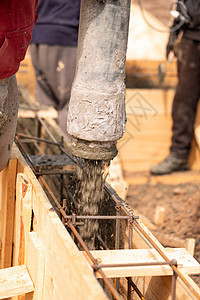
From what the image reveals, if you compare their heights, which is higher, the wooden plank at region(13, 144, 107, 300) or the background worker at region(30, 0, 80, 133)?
the background worker at region(30, 0, 80, 133)

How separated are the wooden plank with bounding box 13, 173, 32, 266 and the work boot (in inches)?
115

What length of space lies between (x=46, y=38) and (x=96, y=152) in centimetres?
225

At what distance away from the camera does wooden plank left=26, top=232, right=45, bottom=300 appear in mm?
2201

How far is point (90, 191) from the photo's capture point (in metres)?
2.62

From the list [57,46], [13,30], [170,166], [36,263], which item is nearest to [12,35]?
[13,30]

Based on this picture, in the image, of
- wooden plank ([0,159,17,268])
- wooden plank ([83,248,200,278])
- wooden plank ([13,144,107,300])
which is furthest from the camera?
wooden plank ([0,159,17,268])

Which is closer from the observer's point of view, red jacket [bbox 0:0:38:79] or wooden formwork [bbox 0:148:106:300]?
wooden formwork [bbox 0:148:106:300]

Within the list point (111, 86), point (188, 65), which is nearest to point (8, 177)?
point (111, 86)

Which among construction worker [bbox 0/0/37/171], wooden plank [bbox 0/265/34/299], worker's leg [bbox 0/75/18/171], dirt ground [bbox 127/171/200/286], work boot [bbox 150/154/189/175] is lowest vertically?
dirt ground [bbox 127/171/200/286]

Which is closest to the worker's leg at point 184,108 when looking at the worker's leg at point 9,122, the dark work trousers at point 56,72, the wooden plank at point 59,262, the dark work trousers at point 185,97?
the dark work trousers at point 185,97

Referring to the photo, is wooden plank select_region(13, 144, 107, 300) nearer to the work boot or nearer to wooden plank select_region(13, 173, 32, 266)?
wooden plank select_region(13, 173, 32, 266)

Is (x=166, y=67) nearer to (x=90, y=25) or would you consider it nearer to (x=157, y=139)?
(x=157, y=139)

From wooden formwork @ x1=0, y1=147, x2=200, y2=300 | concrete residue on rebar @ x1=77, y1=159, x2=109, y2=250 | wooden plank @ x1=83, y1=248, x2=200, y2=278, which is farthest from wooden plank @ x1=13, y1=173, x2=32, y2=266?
wooden plank @ x1=83, y1=248, x2=200, y2=278

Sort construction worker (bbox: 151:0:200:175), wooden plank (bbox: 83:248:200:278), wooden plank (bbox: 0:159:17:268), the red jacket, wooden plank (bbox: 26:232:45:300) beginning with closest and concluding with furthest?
wooden plank (bbox: 83:248:200:278) → the red jacket → wooden plank (bbox: 26:232:45:300) → wooden plank (bbox: 0:159:17:268) → construction worker (bbox: 151:0:200:175)
